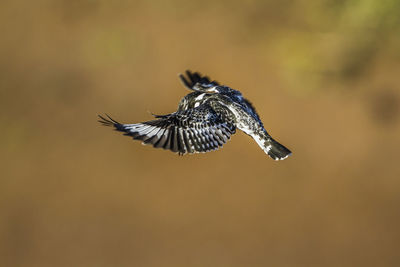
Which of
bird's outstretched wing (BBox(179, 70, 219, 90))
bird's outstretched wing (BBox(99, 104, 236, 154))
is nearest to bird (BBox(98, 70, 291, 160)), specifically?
bird's outstretched wing (BBox(99, 104, 236, 154))

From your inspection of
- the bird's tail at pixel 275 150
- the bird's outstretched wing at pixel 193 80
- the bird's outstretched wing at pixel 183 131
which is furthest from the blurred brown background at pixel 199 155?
the bird's outstretched wing at pixel 183 131

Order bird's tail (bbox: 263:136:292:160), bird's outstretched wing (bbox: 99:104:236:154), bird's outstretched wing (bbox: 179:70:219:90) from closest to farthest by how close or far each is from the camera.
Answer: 1. bird's outstretched wing (bbox: 99:104:236:154)
2. bird's tail (bbox: 263:136:292:160)
3. bird's outstretched wing (bbox: 179:70:219:90)

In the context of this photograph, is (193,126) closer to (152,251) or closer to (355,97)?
(152,251)

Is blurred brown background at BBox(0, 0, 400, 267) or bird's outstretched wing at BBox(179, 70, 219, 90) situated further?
blurred brown background at BBox(0, 0, 400, 267)

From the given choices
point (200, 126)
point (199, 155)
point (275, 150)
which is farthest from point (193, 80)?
point (199, 155)

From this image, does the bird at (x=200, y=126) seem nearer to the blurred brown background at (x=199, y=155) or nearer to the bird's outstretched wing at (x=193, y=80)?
the bird's outstretched wing at (x=193, y=80)

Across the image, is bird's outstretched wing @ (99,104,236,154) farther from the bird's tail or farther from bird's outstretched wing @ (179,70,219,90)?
bird's outstretched wing @ (179,70,219,90)

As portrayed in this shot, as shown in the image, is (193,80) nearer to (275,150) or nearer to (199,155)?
(275,150)
